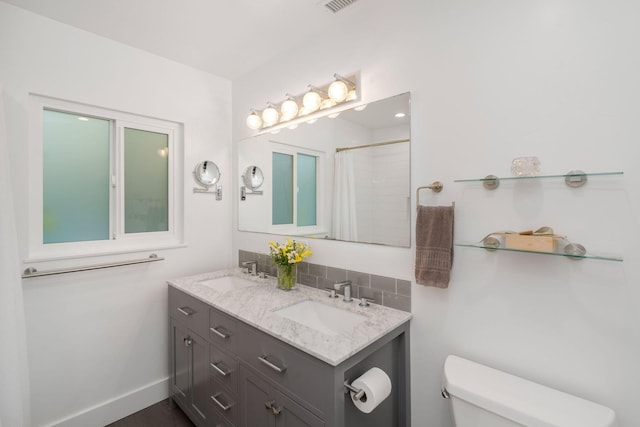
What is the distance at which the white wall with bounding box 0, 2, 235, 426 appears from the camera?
1.70 m

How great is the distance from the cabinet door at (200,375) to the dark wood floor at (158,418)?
0.87 feet

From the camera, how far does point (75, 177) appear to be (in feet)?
6.34

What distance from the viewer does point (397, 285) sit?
59.6 inches

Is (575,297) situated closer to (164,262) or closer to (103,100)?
(164,262)

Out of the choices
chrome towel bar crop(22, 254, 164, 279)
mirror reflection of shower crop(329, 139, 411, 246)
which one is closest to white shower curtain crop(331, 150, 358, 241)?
mirror reflection of shower crop(329, 139, 411, 246)

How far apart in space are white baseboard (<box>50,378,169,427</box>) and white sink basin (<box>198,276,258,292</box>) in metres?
0.81

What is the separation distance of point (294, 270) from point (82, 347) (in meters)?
1.45

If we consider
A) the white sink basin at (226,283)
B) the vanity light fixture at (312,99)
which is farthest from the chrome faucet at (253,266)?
the vanity light fixture at (312,99)

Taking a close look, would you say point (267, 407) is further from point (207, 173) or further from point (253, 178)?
point (207, 173)

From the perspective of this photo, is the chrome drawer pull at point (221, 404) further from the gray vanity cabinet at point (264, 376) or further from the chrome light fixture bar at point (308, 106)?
the chrome light fixture bar at point (308, 106)

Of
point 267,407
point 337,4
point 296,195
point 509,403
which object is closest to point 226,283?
point 296,195

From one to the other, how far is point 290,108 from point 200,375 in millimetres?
1799

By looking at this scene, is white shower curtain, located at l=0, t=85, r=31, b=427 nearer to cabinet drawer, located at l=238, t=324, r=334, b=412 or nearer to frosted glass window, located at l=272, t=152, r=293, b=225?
cabinet drawer, located at l=238, t=324, r=334, b=412

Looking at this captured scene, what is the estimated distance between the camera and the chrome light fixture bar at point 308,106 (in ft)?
5.58
